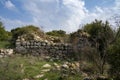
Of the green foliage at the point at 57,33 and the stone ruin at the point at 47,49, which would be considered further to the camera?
the green foliage at the point at 57,33

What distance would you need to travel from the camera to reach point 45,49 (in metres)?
19.8

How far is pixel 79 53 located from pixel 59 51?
191 centimetres

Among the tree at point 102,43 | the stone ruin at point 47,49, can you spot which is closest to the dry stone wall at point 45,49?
the stone ruin at point 47,49

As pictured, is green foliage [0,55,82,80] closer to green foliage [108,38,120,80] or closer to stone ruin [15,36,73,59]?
green foliage [108,38,120,80]

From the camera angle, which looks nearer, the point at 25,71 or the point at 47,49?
the point at 25,71

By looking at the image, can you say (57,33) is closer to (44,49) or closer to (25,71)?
(44,49)

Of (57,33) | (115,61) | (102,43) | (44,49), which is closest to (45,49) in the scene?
(44,49)

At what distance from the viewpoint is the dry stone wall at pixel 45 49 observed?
1950 centimetres

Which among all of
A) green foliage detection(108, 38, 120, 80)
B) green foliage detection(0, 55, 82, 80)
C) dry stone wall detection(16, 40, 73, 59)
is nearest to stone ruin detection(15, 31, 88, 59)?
dry stone wall detection(16, 40, 73, 59)

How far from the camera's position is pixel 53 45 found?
19812 mm

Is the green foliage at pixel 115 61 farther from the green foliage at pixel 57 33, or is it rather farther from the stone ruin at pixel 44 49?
the green foliage at pixel 57 33

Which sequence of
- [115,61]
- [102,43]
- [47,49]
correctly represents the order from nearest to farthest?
[115,61], [102,43], [47,49]

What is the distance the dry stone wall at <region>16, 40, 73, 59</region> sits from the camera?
19500mm

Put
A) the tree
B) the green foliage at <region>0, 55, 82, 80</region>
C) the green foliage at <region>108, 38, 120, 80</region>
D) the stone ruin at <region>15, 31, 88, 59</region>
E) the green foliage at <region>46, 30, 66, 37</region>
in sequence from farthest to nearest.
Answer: the green foliage at <region>46, 30, 66, 37</region>, the stone ruin at <region>15, 31, 88, 59</region>, the tree, the green foliage at <region>0, 55, 82, 80</region>, the green foliage at <region>108, 38, 120, 80</region>
